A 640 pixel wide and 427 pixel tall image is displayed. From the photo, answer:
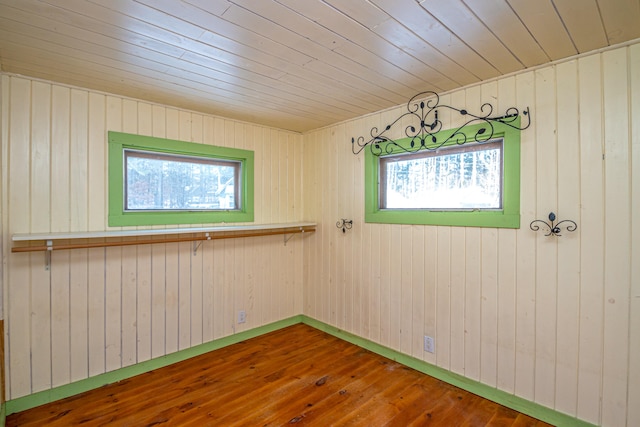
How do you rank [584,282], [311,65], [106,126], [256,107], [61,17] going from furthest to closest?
[256,107]
[106,126]
[311,65]
[584,282]
[61,17]

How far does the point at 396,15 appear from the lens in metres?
1.46

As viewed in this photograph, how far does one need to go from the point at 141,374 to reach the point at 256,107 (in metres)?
2.44

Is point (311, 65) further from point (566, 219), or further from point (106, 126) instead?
point (566, 219)

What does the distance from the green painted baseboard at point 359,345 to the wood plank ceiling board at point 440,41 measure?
2180mm

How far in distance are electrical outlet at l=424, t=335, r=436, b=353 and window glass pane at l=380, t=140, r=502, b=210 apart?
3.51 feet

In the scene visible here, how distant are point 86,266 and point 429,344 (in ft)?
8.98

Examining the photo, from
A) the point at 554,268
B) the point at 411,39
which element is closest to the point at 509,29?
the point at 411,39

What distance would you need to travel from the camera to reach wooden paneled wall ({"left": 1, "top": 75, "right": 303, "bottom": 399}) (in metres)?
2.12

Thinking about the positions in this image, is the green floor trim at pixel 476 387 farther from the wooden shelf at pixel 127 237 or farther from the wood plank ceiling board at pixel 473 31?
the wood plank ceiling board at pixel 473 31

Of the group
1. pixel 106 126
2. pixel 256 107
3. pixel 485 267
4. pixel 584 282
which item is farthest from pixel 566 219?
pixel 106 126

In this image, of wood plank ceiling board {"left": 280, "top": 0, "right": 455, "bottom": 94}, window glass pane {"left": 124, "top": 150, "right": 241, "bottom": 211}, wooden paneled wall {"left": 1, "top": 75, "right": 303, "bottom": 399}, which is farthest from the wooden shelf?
wood plank ceiling board {"left": 280, "top": 0, "right": 455, "bottom": 94}

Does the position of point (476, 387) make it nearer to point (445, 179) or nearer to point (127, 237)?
point (445, 179)

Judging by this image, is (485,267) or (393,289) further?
(393,289)

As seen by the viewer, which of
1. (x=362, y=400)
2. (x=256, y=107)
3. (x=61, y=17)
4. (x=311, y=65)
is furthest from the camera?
(x=256, y=107)
